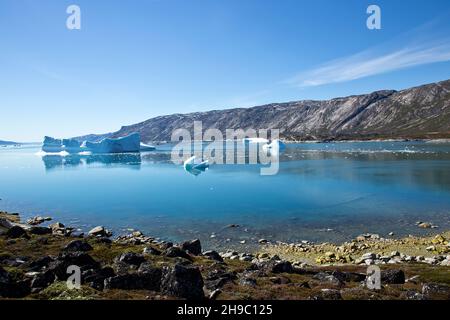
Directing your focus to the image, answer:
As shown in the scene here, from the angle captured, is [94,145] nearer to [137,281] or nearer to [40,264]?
[40,264]

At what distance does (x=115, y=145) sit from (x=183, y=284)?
133 m

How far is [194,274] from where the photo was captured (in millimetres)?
11641

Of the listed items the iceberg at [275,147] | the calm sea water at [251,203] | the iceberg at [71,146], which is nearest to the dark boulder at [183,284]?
the calm sea water at [251,203]

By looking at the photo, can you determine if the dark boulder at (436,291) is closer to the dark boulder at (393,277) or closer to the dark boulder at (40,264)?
the dark boulder at (393,277)

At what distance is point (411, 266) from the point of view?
699 inches

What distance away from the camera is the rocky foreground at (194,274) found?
11344mm

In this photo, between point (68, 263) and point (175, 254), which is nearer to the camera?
point (68, 263)

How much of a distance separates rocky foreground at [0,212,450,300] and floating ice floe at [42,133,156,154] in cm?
11943

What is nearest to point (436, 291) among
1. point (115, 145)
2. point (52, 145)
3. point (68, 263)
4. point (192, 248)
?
point (192, 248)

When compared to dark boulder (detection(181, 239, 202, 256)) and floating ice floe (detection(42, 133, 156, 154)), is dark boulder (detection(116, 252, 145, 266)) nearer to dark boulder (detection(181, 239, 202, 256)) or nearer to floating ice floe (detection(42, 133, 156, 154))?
dark boulder (detection(181, 239, 202, 256))

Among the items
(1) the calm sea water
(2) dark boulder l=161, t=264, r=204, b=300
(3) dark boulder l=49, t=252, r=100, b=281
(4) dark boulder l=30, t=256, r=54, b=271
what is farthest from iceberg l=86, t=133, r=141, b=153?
(2) dark boulder l=161, t=264, r=204, b=300

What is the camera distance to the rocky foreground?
37.2ft

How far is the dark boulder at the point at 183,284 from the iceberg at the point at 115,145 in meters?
127
